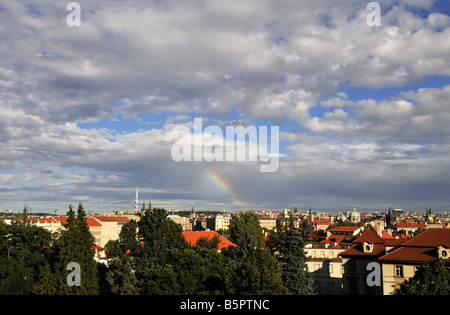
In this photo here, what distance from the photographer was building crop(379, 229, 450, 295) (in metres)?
44.0

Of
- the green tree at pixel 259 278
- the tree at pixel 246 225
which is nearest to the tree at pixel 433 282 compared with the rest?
the green tree at pixel 259 278

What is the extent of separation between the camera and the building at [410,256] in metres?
44.0

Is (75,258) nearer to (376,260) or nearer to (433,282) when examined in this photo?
(433,282)

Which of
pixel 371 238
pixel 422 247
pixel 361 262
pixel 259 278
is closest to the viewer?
pixel 259 278

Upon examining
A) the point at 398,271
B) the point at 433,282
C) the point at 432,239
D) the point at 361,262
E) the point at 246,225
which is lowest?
the point at 398,271

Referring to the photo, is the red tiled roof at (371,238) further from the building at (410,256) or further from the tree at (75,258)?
the tree at (75,258)

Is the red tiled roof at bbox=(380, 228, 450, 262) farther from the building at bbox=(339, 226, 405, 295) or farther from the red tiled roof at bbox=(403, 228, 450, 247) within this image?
the building at bbox=(339, 226, 405, 295)

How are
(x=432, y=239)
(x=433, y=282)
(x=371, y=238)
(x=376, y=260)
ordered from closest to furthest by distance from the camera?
(x=433, y=282) < (x=432, y=239) < (x=376, y=260) < (x=371, y=238)

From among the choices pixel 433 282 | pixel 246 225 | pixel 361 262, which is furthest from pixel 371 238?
pixel 246 225

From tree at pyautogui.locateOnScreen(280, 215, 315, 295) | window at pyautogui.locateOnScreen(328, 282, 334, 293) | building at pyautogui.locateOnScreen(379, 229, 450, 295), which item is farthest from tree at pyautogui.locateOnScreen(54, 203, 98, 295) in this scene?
window at pyautogui.locateOnScreen(328, 282, 334, 293)

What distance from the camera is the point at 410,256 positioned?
45094 mm
